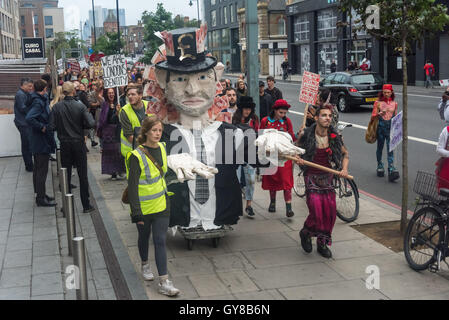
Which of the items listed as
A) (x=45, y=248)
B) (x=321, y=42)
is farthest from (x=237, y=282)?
(x=321, y=42)

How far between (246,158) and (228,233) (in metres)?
1.26

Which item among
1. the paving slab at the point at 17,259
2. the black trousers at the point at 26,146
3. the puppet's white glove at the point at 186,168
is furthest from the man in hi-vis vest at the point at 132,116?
the black trousers at the point at 26,146

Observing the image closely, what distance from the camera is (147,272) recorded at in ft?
20.0

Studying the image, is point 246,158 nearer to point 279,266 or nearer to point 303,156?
point 303,156

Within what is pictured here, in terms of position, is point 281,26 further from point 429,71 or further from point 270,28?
point 429,71

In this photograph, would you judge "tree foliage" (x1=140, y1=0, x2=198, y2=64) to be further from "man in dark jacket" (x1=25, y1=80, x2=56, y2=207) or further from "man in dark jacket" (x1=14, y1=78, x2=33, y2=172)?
"man in dark jacket" (x1=25, y1=80, x2=56, y2=207)

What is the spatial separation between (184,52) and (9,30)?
3073 inches

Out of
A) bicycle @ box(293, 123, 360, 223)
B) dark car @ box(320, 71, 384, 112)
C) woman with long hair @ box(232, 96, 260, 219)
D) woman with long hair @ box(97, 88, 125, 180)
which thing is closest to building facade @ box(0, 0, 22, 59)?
dark car @ box(320, 71, 384, 112)

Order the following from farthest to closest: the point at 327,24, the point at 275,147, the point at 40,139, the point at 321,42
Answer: the point at 321,42 < the point at 327,24 < the point at 40,139 < the point at 275,147

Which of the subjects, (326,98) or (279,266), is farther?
(326,98)

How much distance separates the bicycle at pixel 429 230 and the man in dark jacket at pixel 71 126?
4.85m

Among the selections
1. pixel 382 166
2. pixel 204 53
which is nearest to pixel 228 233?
pixel 204 53
